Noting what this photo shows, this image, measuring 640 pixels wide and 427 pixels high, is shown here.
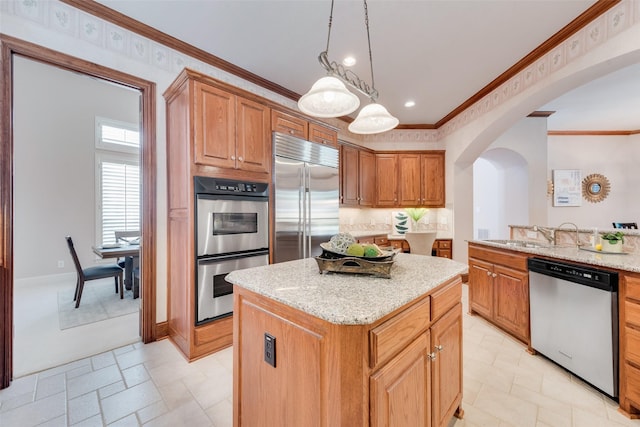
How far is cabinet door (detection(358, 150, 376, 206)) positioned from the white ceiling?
1.32 m

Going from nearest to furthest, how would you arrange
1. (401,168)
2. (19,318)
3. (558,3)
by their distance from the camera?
(558,3), (19,318), (401,168)

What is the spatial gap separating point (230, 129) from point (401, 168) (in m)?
3.51

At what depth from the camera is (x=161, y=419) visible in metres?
1.56

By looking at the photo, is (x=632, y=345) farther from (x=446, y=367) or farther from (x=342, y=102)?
(x=342, y=102)

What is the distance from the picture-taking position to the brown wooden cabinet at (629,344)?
1.57 meters

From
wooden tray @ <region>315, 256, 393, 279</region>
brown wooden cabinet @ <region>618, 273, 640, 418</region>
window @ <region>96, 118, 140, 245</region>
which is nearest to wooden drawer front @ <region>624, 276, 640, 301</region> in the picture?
brown wooden cabinet @ <region>618, 273, 640, 418</region>

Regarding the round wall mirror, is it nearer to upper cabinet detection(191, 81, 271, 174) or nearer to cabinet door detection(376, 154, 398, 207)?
cabinet door detection(376, 154, 398, 207)

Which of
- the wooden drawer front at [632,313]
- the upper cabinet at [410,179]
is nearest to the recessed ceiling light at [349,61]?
the upper cabinet at [410,179]

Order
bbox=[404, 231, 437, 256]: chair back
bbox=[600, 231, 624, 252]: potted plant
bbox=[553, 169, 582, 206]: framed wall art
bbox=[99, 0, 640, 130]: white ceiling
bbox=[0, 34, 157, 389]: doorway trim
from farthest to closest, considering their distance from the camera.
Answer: bbox=[553, 169, 582, 206]: framed wall art → bbox=[404, 231, 437, 256]: chair back → bbox=[99, 0, 640, 130]: white ceiling → bbox=[600, 231, 624, 252]: potted plant → bbox=[0, 34, 157, 389]: doorway trim

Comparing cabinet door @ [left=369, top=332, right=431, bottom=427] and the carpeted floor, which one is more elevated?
cabinet door @ [left=369, top=332, right=431, bottom=427]

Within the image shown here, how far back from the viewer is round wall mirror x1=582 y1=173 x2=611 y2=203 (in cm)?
577

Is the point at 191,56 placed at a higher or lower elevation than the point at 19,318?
higher

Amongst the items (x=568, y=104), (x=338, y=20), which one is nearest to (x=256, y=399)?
(x=338, y=20)

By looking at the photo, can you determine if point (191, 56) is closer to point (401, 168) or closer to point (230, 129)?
point (230, 129)
